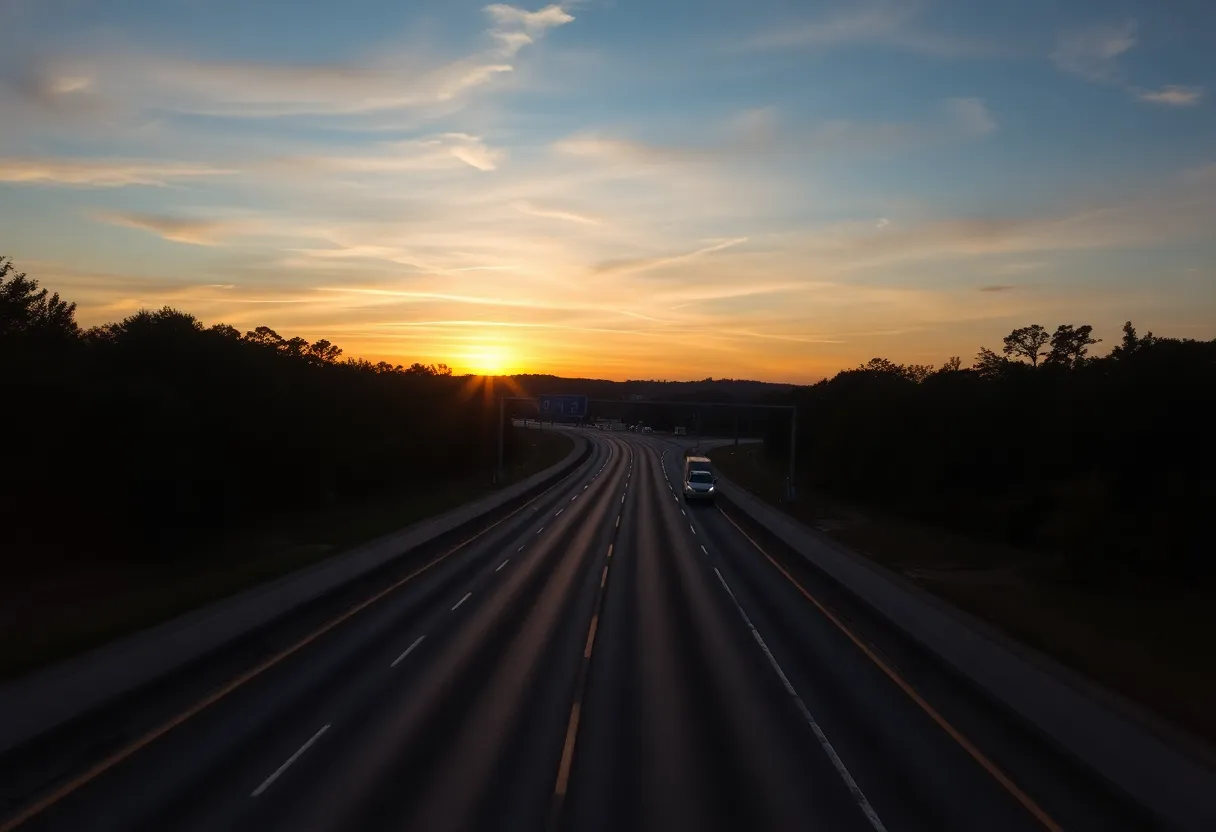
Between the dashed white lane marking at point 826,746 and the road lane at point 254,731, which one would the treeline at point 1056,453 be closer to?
the dashed white lane marking at point 826,746

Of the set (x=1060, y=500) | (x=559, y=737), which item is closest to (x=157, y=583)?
(x=559, y=737)

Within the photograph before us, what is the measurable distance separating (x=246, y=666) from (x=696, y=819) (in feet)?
32.0

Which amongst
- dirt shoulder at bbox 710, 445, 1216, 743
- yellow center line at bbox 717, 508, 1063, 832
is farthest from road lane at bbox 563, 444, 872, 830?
dirt shoulder at bbox 710, 445, 1216, 743

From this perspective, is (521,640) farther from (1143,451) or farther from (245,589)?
(1143,451)

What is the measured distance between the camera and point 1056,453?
131 ft

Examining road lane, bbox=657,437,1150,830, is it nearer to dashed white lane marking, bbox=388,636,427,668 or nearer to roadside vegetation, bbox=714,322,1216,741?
A: roadside vegetation, bbox=714,322,1216,741

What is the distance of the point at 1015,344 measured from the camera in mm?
93062

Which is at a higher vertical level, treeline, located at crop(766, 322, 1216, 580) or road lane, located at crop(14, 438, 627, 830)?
treeline, located at crop(766, 322, 1216, 580)

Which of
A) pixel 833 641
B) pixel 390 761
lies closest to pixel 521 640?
pixel 833 641

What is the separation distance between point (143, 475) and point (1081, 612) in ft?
99.0

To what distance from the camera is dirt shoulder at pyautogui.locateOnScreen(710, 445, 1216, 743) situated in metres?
17.1

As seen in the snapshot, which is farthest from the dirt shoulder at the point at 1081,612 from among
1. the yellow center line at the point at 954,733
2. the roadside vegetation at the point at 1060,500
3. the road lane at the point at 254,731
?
the road lane at the point at 254,731

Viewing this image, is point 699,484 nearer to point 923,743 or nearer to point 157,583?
point 157,583

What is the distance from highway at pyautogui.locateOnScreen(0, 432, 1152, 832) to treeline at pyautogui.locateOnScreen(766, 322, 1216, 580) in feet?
44.9
